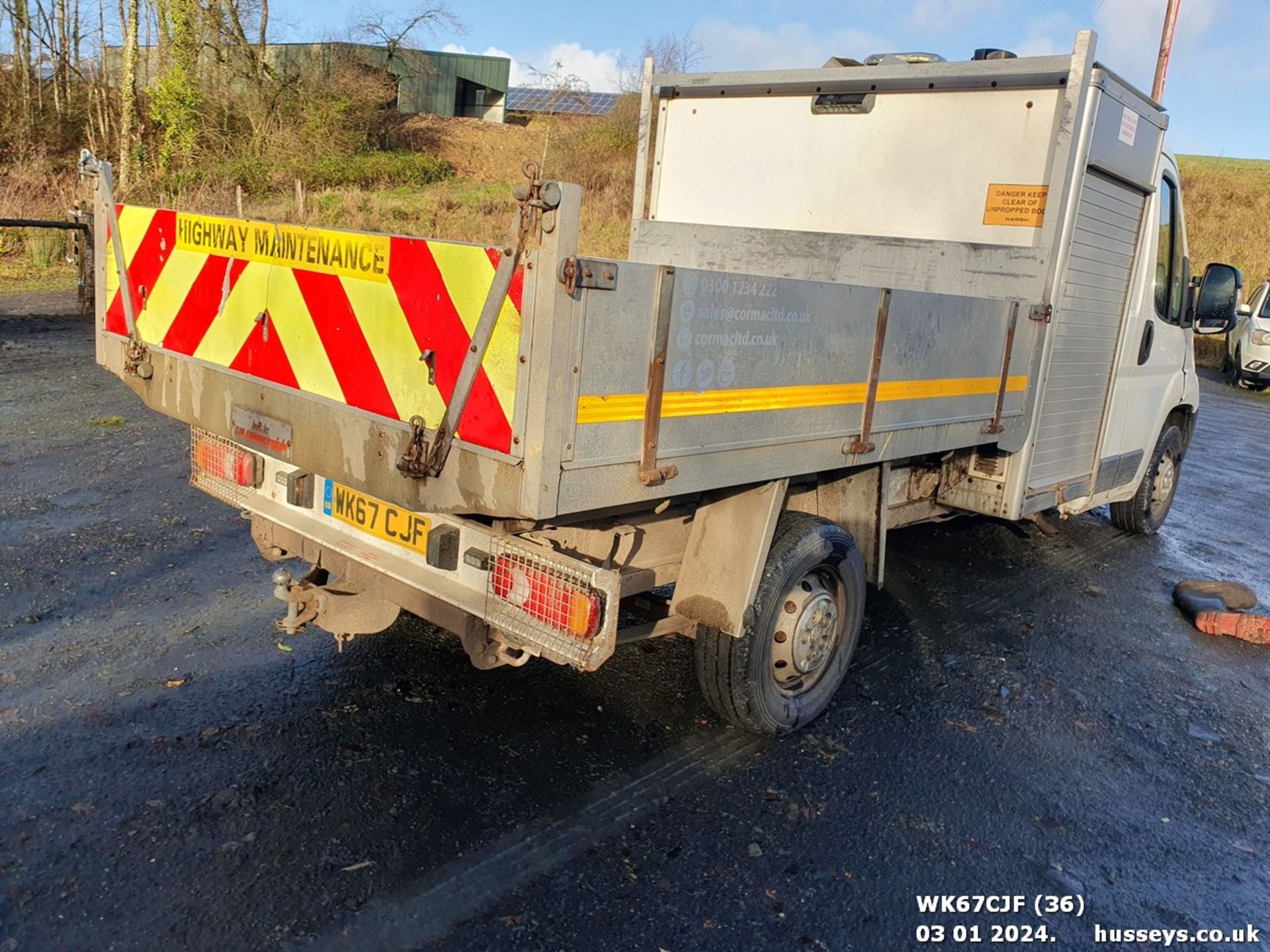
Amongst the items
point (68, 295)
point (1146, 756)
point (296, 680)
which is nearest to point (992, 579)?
point (1146, 756)

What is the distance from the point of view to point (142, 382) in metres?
3.98

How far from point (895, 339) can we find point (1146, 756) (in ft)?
6.99

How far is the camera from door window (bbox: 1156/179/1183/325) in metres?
6.05

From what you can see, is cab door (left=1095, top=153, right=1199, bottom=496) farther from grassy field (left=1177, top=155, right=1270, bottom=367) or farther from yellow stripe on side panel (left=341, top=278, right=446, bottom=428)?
grassy field (left=1177, top=155, right=1270, bottom=367)

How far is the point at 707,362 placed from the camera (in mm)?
2951

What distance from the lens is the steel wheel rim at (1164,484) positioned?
24.4 feet

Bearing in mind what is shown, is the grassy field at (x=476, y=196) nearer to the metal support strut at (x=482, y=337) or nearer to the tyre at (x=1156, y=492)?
the tyre at (x=1156, y=492)

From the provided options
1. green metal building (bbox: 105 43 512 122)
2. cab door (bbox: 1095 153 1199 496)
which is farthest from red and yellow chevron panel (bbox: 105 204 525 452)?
green metal building (bbox: 105 43 512 122)

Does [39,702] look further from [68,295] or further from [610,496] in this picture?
[68,295]

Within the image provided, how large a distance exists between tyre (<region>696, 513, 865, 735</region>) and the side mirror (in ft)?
12.8

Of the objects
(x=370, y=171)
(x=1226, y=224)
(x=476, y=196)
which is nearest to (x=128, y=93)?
(x=370, y=171)

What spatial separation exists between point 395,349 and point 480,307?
17.0 inches

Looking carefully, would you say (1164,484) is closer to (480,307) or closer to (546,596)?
(546,596)

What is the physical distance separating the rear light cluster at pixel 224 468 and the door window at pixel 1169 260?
5.39 meters
